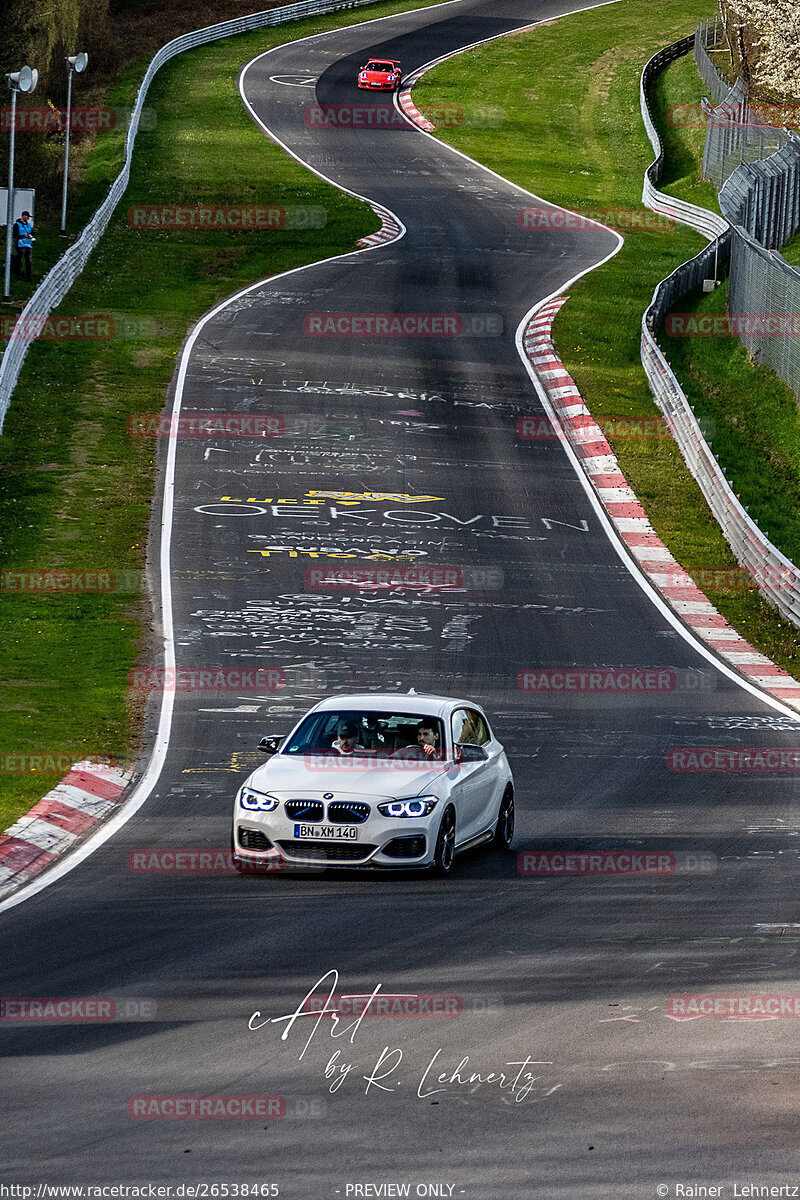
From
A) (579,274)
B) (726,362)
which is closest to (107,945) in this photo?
(726,362)

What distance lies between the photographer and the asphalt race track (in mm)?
7637

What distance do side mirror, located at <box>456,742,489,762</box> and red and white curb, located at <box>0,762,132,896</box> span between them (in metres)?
3.27

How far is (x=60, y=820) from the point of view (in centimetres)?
1479

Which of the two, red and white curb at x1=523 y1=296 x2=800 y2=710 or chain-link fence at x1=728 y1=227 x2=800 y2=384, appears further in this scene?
chain-link fence at x1=728 y1=227 x2=800 y2=384

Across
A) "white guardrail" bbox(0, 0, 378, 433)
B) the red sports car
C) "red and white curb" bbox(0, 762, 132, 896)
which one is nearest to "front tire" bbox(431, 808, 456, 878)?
"red and white curb" bbox(0, 762, 132, 896)

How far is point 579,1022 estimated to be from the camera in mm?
9336

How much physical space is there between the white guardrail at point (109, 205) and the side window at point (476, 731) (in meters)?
20.7

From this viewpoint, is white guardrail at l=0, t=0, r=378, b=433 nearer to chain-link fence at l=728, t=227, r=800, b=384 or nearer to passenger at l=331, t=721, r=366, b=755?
chain-link fence at l=728, t=227, r=800, b=384

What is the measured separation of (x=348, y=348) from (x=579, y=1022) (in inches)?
1326

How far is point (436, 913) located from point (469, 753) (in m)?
2.43

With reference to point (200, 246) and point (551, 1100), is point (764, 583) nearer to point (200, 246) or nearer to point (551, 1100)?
point (551, 1100)

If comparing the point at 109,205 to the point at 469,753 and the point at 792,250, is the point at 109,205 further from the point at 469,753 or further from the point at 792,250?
the point at 469,753

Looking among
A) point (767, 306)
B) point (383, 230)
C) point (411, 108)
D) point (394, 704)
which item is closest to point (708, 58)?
point (411, 108)

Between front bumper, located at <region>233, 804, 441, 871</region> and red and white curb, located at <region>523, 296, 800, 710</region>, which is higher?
front bumper, located at <region>233, 804, 441, 871</region>
